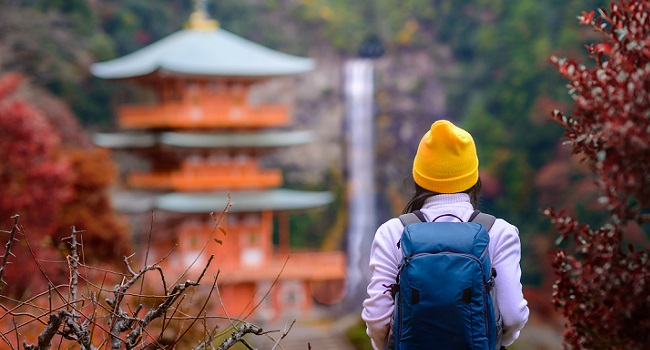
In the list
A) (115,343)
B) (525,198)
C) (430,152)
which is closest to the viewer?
(115,343)

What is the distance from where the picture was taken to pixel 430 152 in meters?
2.15

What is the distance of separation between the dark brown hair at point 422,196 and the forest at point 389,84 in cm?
1051

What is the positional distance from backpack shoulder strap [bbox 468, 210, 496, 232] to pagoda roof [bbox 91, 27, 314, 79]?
41.3 feet

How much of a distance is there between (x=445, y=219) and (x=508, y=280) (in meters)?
0.20

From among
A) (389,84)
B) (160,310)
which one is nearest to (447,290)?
(160,310)

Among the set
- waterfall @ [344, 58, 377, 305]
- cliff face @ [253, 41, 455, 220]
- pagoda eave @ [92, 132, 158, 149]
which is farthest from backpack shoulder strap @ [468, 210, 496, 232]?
cliff face @ [253, 41, 455, 220]

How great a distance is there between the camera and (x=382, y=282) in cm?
205

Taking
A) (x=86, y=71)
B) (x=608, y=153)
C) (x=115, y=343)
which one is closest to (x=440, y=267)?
(x=608, y=153)

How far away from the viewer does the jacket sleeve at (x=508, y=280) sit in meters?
2.00

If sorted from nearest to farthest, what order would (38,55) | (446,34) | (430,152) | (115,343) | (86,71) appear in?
(115,343)
(430,152)
(38,55)
(86,71)
(446,34)

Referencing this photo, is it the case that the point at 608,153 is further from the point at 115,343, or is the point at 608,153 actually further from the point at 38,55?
the point at 38,55

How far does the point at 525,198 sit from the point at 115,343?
73.6ft

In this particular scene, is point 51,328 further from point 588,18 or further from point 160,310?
point 588,18

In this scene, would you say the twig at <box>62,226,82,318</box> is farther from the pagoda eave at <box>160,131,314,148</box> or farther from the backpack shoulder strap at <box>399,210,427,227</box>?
the pagoda eave at <box>160,131,314,148</box>
